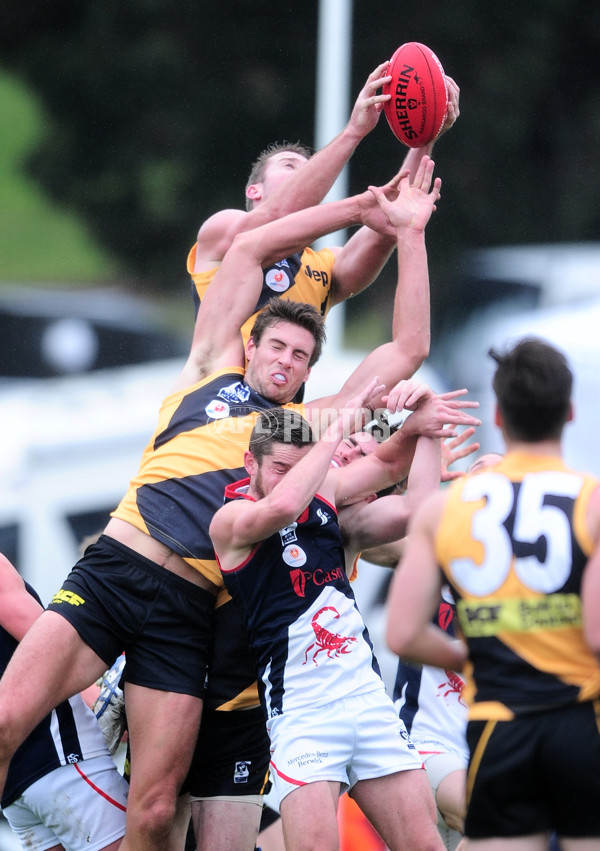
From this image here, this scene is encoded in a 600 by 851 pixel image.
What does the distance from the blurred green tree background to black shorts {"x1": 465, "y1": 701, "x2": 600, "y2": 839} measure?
5308mm

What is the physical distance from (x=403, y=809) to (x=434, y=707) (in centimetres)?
115

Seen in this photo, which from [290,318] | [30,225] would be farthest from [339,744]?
[30,225]

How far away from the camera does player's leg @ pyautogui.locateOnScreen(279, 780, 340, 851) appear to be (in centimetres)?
327

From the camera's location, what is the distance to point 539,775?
8.55 ft

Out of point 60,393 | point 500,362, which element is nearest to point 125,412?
point 60,393

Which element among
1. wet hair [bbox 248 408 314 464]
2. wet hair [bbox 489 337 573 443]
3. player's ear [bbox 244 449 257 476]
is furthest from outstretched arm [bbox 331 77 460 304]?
wet hair [bbox 489 337 573 443]

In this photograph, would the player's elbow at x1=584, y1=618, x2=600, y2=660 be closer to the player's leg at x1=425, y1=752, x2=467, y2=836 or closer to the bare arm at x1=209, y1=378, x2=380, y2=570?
the bare arm at x1=209, y1=378, x2=380, y2=570

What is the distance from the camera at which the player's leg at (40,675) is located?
3.61m

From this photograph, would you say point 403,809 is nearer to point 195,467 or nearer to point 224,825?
point 224,825

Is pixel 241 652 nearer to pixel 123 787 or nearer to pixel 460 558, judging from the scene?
pixel 123 787

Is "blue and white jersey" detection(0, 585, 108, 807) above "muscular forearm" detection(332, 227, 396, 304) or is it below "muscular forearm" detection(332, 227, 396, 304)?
below

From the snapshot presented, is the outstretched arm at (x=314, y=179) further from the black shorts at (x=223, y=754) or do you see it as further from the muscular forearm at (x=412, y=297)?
the black shorts at (x=223, y=754)

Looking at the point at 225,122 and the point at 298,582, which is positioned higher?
the point at 225,122

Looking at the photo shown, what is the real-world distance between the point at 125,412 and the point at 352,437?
346 centimetres
